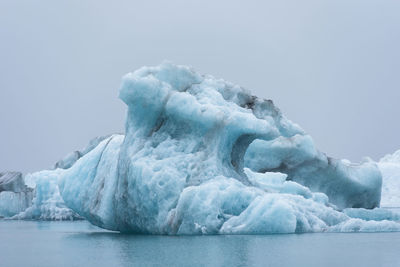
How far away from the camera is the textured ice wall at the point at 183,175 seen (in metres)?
11.9

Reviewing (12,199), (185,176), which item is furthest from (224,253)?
(12,199)

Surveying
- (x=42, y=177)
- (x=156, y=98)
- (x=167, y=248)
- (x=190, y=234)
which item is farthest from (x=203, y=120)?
(x=42, y=177)

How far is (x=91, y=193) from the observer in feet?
49.3

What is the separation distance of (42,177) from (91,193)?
13.2 m

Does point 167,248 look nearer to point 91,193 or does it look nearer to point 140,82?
point 140,82

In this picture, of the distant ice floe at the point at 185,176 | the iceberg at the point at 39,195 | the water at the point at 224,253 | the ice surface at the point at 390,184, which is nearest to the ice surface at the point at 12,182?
the iceberg at the point at 39,195

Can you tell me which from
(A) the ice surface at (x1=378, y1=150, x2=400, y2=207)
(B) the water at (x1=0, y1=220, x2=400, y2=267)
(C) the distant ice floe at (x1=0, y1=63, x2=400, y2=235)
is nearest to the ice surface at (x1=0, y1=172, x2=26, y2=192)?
(A) the ice surface at (x1=378, y1=150, x2=400, y2=207)

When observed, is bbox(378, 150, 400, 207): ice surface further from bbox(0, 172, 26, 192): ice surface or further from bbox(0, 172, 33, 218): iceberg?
bbox(0, 172, 26, 192): ice surface

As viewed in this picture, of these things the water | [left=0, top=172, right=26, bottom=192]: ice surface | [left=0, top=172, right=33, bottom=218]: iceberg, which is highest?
the water

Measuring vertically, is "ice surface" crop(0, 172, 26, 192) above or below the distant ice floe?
below

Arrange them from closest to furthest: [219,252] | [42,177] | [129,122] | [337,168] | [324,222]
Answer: [219,252] < [324,222] < [129,122] < [337,168] < [42,177]

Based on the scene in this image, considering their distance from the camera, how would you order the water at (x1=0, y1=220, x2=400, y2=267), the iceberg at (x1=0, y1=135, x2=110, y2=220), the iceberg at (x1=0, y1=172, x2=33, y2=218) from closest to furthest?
1. the water at (x1=0, y1=220, x2=400, y2=267)
2. the iceberg at (x1=0, y1=135, x2=110, y2=220)
3. the iceberg at (x1=0, y1=172, x2=33, y2=218)

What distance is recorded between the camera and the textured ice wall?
11.9 meters

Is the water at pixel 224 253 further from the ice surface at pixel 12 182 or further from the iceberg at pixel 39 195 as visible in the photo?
the ice surface at pixel 12 182
